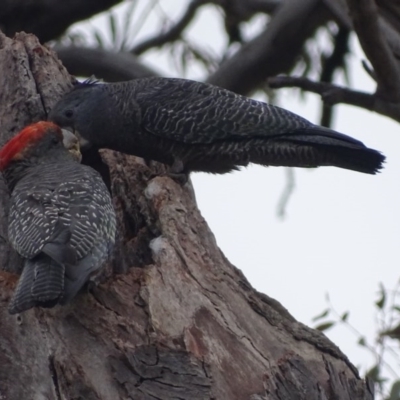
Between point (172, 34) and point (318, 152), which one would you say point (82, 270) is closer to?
point (318, 152)

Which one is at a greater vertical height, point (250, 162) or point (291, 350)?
point (250, 162)

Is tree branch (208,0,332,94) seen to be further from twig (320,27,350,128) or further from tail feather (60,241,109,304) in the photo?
tail feather (60,241,109,304)

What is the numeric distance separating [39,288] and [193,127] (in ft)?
8.74

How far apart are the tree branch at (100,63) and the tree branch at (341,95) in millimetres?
2236

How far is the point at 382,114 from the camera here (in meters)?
6.54

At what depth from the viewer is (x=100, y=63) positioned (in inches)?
346

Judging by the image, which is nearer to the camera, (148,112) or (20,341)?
(20,341)

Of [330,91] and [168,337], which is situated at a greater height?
[330,91]

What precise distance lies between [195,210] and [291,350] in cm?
115

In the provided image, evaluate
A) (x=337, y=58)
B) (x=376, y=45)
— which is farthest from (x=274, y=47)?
(x=376, y=45)

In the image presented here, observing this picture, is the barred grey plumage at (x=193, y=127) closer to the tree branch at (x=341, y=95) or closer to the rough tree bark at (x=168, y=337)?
the tree branch at (x=341, y=95)

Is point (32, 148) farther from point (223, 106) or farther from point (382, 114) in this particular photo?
point (382, 114)

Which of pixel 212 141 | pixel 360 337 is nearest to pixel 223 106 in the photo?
pixel 212 141

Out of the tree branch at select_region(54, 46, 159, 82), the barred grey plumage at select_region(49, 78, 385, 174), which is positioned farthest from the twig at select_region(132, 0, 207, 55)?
the barred grey plumage at select_region(49, 78, 385, 174)
